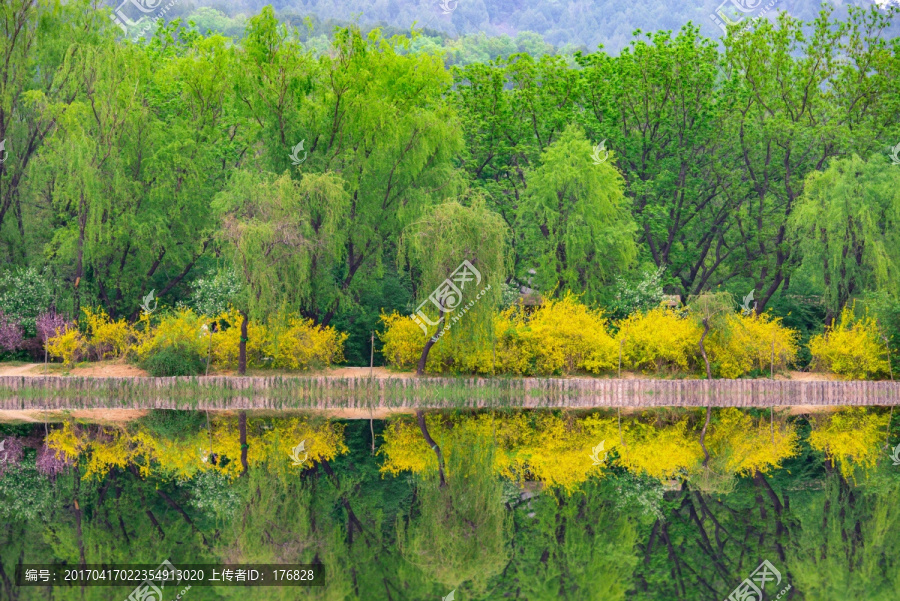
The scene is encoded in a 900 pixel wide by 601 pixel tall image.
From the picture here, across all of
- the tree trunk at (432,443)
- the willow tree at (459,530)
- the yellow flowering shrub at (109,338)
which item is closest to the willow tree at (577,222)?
the tree trunk at (432,443)

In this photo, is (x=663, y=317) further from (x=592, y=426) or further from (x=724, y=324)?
(x=592, y=426)

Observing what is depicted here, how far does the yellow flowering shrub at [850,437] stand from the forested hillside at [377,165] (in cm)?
509

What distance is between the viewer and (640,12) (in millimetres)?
136750

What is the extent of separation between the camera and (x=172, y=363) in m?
26.5

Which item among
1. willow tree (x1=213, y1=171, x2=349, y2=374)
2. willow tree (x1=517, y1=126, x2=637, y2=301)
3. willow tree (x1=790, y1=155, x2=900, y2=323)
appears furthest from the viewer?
willow tree (x1=517, y1=126, x2=637, y2=301)

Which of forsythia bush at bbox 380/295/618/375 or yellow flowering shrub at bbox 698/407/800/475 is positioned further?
forsythia bush at bbox 380/295/618/375

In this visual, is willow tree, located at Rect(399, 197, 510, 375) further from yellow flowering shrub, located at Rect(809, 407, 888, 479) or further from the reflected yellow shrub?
yellow flowering shrub, located at Rect(809, 407, 888, 479)

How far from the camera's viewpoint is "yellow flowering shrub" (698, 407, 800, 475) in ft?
57.8

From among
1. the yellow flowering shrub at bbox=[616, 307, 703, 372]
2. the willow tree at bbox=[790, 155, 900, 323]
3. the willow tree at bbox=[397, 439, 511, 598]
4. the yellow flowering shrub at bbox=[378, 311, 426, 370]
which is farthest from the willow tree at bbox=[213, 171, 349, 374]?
the willow tree at bbox=[790, 155, 900, 323]

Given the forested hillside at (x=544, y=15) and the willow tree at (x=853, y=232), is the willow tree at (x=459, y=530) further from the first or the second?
the forested hillside at (x=544, y=15)

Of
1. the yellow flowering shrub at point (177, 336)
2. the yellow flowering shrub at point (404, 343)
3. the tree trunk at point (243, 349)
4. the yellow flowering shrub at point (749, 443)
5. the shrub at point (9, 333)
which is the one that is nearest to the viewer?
the yellow flowering shrub at point (749, 443)

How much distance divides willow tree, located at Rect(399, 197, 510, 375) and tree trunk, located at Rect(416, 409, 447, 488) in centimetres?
264

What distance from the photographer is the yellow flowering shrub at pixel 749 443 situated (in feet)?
57.8

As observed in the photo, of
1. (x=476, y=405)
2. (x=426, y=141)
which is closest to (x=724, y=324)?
(x=476, y=405)
